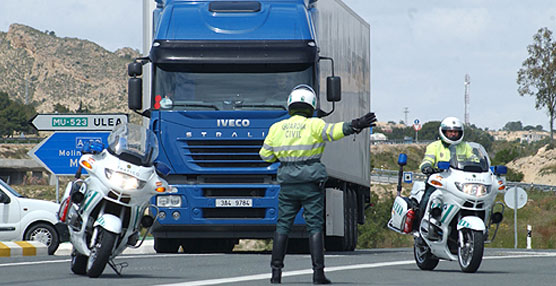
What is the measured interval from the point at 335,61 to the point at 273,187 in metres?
3.23

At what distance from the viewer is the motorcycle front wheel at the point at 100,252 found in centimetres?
1067

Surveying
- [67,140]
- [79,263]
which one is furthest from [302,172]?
[67,140]

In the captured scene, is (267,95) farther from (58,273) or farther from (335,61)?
(58,273)

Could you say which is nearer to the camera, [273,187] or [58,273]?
[58,273]

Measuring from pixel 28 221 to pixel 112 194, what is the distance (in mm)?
11209

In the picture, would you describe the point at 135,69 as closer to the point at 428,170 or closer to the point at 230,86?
the point at 230,86

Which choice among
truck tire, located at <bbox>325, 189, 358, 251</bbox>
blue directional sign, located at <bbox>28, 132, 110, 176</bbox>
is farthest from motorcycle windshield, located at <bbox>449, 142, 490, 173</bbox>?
blue directional sign, located at <bbox>28, 132, 110, 176</bbox>

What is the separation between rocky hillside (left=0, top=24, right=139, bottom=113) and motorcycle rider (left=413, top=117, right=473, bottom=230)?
153 m

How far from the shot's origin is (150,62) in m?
16.5

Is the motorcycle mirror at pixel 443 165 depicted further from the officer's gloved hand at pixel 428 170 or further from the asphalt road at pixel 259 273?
the asphalt road at pixel 259 273

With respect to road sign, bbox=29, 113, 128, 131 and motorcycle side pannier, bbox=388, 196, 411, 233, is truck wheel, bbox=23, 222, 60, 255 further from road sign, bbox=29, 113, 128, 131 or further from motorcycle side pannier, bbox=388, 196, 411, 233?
motorcycle side pannier, bbox=388, 196, 411, 233

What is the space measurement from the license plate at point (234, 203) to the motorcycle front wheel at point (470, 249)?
4793mm

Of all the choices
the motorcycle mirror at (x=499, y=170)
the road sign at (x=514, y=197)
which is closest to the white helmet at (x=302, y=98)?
the motorcycle mirror at (x=499, y=170)

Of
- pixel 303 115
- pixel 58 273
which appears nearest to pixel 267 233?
pixel 58 273
